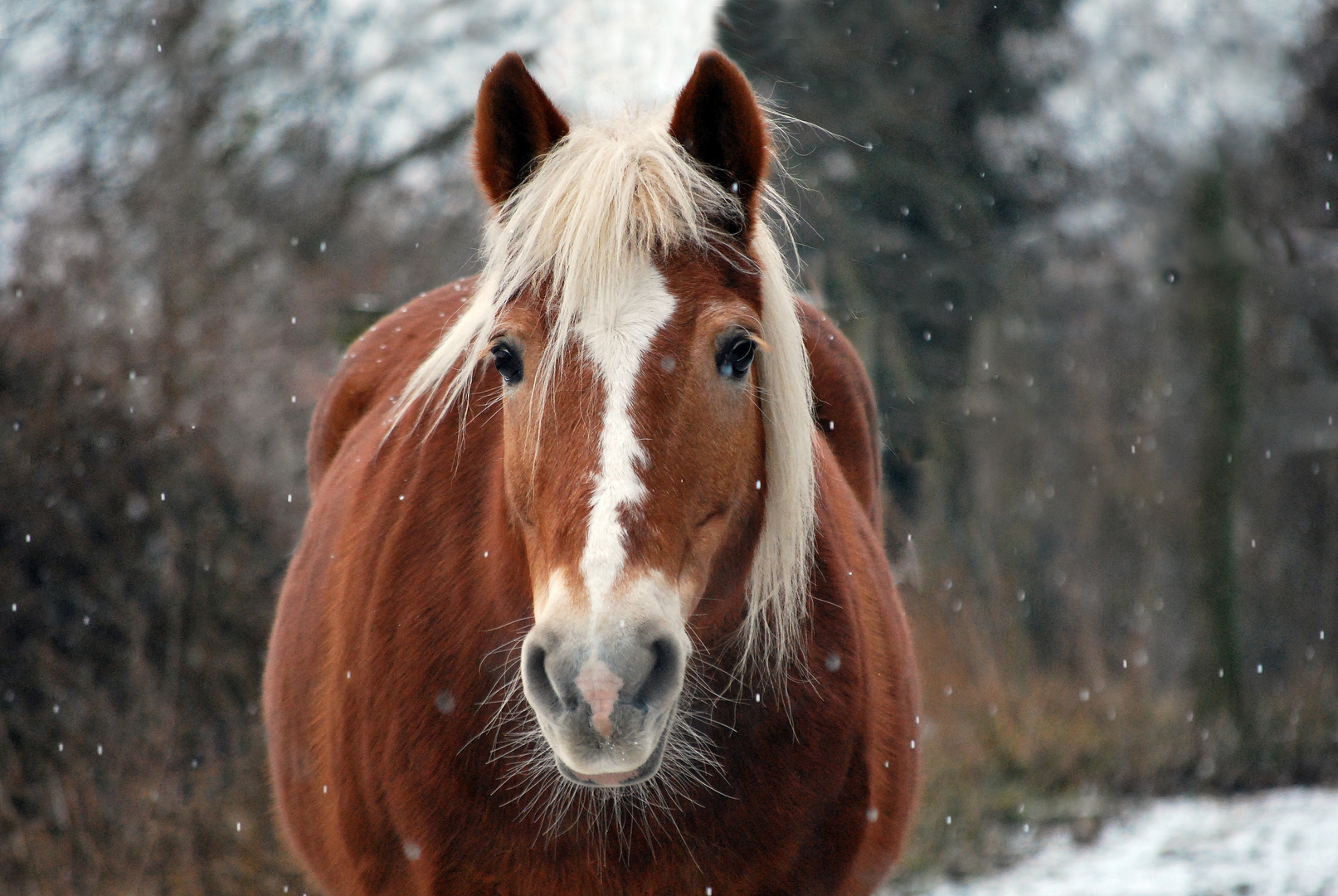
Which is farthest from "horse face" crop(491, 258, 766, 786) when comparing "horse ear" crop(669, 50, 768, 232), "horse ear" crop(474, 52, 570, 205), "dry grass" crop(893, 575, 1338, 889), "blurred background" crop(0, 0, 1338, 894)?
"dry grass" crop(893, 575, 1338, 889)

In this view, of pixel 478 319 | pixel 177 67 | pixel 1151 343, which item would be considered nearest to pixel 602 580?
pixel 478 319

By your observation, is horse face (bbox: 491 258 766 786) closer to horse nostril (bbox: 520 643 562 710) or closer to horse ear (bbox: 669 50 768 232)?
horse nostril (bbox: 520 643 562 710)

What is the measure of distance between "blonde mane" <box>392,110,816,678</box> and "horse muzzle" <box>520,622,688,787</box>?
0.53 m

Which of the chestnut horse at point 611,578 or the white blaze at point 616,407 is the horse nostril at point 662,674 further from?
the white blaze at point 616,407

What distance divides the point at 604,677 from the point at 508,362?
731mm

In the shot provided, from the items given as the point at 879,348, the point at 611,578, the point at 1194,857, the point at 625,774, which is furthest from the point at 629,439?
the point at 879,348

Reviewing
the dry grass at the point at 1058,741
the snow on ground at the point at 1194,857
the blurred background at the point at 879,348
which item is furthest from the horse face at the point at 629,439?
the dry grass at the point at 1058,741

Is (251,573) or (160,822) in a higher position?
(251,573)

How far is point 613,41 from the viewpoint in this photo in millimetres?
6598

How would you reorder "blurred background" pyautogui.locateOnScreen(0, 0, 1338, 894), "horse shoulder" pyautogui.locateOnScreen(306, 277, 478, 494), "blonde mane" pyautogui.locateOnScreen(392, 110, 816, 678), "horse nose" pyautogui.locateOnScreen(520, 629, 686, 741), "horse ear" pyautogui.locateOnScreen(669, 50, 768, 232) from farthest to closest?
1. "blurred background" pyautogui.locateOnScreen(0, 0, 1338, 894)
2. "horse shoulder" pyautogui.locateOnScreen(306, 277, 478, 494)
3. "horse ear" pyautogui.locateOnScreen(669, 50, 768, 232)
4. "blonde mane" pyautogui.locateOnScreen(392, 110, 816, 678)
5. "horse nose" pyautogui.locateOnScreen(520, 629, 686, 741)

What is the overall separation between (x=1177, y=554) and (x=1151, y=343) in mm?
2086

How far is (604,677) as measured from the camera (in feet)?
5.04

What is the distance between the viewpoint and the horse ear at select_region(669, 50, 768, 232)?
2049mm

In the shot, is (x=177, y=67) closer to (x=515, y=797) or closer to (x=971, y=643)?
(x=515, y=797)
